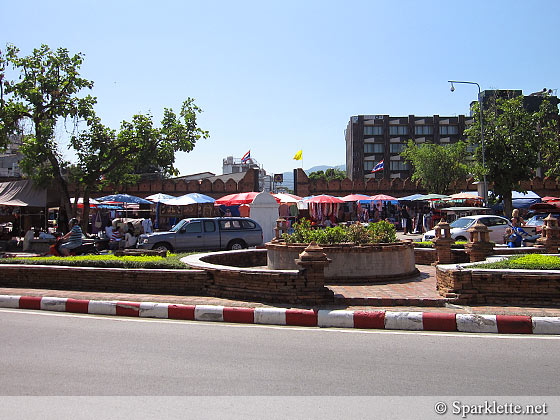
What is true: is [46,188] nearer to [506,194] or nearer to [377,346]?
[377,346]

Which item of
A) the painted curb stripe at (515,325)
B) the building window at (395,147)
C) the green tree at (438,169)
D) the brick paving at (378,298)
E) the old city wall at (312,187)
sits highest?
the building window at (395,147)

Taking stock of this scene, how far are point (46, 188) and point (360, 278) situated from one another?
18.3m

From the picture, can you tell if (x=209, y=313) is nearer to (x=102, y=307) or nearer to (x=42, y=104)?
(x=102, y=307)

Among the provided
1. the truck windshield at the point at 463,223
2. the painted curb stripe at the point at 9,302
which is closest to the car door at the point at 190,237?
the painted curb stripe at the point at 9,302

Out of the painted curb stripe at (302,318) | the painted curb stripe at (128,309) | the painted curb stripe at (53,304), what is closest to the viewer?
the painted curb stripe at (302,318)

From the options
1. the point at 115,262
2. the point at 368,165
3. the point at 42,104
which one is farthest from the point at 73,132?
the point at 368,165

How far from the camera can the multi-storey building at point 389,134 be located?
→ 8431 cm

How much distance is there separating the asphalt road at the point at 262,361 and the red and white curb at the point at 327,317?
Answer: 10.5 inches

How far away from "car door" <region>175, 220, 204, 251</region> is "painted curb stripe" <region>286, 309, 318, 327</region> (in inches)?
431

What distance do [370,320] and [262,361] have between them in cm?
230

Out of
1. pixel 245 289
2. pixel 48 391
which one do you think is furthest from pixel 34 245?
pixel 48 391

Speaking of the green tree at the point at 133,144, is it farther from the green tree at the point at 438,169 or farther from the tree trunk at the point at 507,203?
the green tree at the point at 438,169

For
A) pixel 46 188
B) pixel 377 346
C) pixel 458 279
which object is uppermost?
pixel 46 188

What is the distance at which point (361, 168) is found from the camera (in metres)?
85.2
